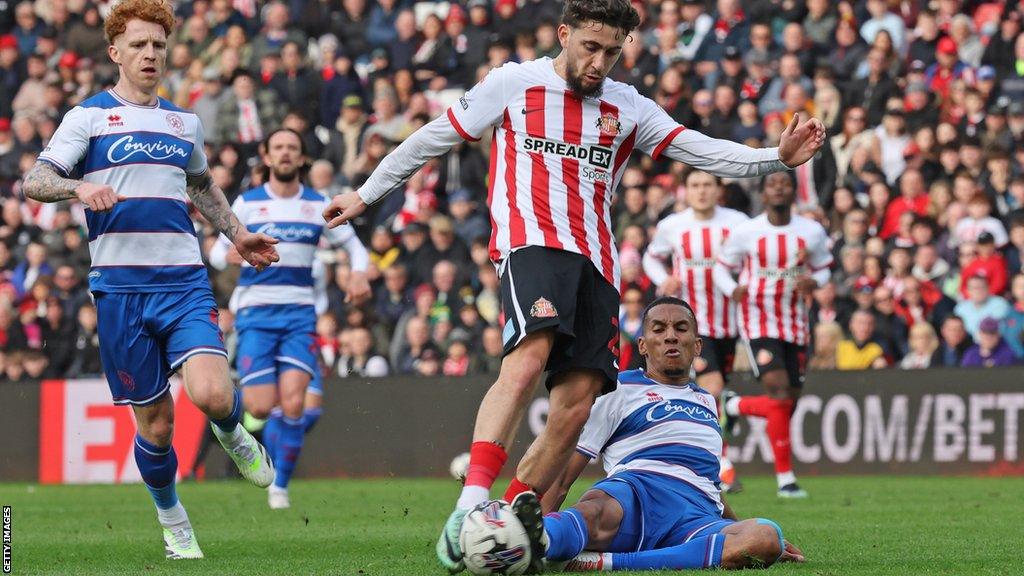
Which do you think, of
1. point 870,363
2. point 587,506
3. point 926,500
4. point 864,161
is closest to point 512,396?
point 587,506

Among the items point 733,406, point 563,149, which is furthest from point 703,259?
point 563,149

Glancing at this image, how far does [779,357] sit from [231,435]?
6214mm

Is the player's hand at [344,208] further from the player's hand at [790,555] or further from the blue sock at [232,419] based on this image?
the player's hand at [790,555]

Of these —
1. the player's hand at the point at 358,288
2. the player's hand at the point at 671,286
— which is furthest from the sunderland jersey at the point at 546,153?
the player's hand at the point at 671,286

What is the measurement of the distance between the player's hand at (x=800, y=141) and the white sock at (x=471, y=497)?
6.72 ft

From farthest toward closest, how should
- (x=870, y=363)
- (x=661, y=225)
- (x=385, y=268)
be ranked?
(x=385, y=268)
(x=870, y=363)
(x=661, y=225)

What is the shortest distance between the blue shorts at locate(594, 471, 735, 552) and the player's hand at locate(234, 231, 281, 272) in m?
2.20

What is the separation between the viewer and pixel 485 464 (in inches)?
272

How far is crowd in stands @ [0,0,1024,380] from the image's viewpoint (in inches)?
664

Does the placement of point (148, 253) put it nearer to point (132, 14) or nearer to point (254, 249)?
point (254, 249)

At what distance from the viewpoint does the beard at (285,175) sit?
1260 cm

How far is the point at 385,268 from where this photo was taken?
63.4 feet

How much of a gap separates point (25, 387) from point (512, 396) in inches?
494

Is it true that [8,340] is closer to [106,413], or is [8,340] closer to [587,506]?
[106,413]
